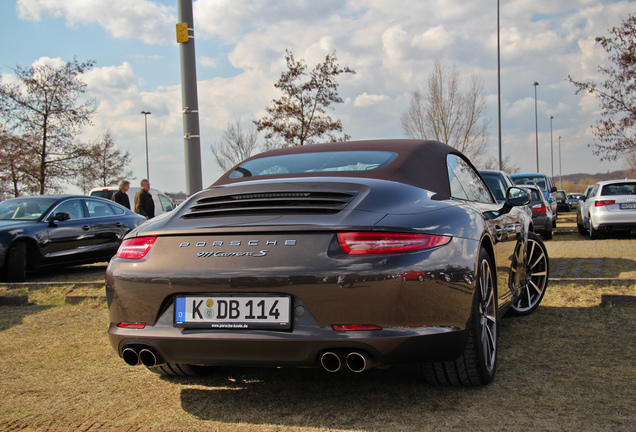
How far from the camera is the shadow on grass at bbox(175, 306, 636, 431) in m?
2.87

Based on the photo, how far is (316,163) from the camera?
3.80m

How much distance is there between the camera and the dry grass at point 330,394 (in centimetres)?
290

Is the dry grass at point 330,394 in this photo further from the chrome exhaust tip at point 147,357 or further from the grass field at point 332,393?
the chrome exhaust tip at point 147,357

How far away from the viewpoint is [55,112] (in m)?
26.6

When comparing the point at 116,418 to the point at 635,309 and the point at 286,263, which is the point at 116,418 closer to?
the point at 286,263

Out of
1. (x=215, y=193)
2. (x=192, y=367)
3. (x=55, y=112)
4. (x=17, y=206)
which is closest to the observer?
(x=215, y=193)

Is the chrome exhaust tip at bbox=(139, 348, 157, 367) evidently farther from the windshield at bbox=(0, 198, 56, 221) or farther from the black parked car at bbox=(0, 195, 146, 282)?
the windshield at bbox=(0, 198, 56, 221)

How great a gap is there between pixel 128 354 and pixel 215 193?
928 millimetres

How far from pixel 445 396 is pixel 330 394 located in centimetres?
61

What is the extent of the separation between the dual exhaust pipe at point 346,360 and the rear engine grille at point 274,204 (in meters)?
0.65

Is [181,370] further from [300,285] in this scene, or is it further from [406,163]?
[406,163]

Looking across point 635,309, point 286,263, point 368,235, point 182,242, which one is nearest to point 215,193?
point 182,242

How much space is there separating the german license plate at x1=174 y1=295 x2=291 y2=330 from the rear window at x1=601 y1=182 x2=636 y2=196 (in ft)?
48.3

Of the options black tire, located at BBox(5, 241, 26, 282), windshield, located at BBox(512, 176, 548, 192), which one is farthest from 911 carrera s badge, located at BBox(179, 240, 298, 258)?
→ windshield, located at BBox(512, 176, 548, 192)
